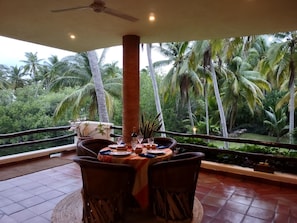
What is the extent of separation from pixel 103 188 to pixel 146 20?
2.53 metres

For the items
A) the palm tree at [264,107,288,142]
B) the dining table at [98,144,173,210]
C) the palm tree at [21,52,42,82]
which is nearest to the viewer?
the dining table at [98,144,173,210]

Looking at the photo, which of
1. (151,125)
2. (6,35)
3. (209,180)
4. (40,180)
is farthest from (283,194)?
(6,35)

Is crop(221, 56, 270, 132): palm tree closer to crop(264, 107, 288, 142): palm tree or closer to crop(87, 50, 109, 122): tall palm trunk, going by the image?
crop(264, 107, 288, 142): palm tree

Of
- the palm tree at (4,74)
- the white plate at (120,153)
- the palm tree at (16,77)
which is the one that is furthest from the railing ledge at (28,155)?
the palm tree at (16,77)

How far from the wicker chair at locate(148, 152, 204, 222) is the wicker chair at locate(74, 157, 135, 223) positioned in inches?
13.5

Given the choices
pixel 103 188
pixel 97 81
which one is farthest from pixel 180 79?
pixel 103 188

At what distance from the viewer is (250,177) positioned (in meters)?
4.39

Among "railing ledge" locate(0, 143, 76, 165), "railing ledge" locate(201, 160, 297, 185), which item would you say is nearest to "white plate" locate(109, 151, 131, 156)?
"railing ledge" locate(201, 160, 297, 185)

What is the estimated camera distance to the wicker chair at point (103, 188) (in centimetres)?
266

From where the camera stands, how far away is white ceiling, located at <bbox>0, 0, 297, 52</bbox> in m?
3.13

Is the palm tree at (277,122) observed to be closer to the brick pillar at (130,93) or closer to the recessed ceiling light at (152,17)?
the brick pillar at (130,93)

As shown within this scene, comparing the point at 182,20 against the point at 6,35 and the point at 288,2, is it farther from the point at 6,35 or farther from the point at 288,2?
the point at 6,35

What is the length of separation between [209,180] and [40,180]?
118 inches

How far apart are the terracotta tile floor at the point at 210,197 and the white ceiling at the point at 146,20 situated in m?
2.63
